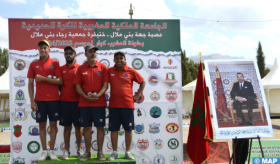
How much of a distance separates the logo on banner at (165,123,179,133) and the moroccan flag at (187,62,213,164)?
1.12 feet

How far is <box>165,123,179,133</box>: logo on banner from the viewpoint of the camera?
4.07 m

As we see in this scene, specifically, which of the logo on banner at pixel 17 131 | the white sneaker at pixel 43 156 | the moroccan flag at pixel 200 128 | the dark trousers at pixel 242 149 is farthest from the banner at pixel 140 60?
the dark trousers at pixel 242 149

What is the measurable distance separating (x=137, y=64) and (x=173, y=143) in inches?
61.3

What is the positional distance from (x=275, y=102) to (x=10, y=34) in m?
13.6

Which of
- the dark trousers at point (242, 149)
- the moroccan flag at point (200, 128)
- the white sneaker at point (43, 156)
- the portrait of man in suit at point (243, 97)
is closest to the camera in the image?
the white sneaker at point (43, 156)

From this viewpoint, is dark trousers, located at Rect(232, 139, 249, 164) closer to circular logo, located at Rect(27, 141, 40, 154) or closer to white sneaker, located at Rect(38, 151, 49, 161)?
white sneaker, located at Rect(38, 151, 49, 161)

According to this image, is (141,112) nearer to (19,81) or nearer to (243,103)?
(243,103)

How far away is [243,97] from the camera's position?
11.2ft

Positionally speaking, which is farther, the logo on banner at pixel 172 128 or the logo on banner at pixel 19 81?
the logo on banner at pixel 172 128

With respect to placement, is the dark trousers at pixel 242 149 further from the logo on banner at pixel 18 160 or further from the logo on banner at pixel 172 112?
the logo on banner at pixel 18 160

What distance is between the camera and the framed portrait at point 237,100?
3312 millimetres

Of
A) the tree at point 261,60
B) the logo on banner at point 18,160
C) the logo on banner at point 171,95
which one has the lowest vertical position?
the logo on banner at point 18,160

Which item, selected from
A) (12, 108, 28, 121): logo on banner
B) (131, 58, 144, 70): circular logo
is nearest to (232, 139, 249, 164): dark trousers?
(131, 58, 144, 70): circular logo

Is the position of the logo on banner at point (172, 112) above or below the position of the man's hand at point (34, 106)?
below
